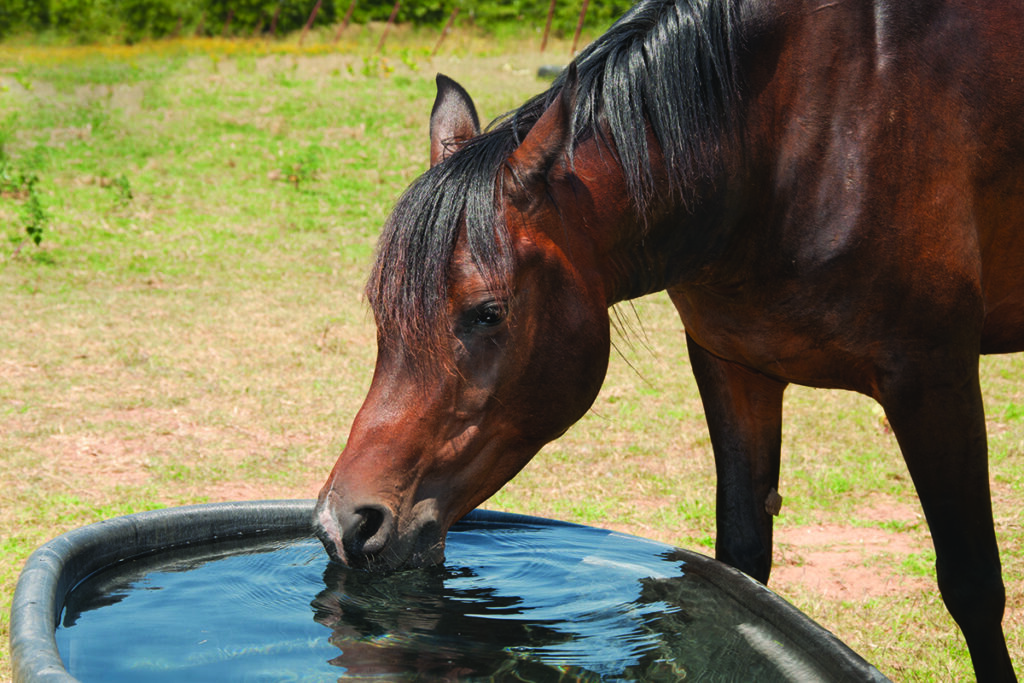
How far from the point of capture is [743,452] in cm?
276

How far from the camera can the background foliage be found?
2072 cm

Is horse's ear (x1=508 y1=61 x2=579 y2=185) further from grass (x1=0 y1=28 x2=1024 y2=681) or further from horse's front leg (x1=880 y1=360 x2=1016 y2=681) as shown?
horse's front leg (x1=880 y1=360 x2=1016 y2=681)

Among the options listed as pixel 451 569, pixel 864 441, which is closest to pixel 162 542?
pixel 451 569

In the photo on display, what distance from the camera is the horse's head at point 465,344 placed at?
1.90 meters

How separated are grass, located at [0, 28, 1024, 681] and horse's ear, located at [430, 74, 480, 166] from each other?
612mm

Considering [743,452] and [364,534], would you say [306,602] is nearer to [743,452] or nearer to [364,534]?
[364,534]

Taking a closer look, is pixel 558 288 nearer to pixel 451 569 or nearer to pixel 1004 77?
pixel 451 569

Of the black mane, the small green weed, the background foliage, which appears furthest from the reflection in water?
the background foliage

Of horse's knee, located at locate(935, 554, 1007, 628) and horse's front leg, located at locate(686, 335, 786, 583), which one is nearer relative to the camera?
horse's knee, located at locate(935, 554, 1007, 628)

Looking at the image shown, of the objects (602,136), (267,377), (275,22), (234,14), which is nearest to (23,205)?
(267,377)

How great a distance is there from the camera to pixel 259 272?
8.29m

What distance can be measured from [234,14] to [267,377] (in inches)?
767

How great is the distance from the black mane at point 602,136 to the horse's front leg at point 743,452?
29.1 inches

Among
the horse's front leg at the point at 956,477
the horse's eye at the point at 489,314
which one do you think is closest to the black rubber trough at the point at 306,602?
the horse's front leg at the point at 956,477
